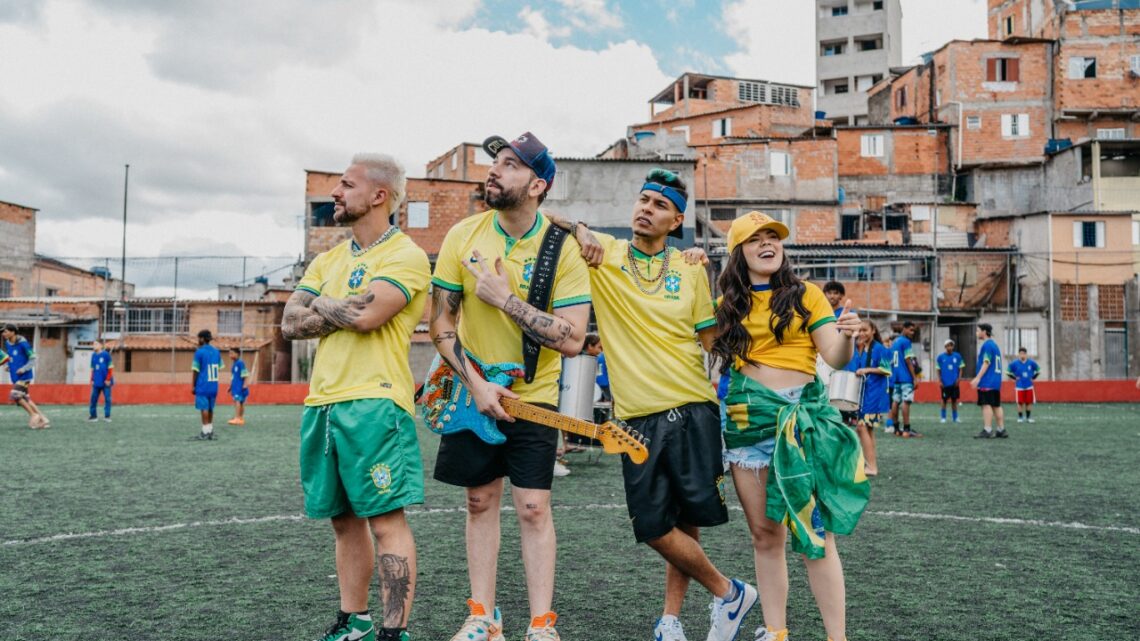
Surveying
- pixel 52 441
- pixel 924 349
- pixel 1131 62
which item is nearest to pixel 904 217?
pixel 924 349

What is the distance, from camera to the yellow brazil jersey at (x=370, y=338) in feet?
12.6

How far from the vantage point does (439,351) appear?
13.5 ft

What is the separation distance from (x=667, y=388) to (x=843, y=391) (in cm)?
105

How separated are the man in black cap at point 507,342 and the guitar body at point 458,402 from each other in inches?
2.2

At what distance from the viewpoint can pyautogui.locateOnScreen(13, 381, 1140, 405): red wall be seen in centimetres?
2894

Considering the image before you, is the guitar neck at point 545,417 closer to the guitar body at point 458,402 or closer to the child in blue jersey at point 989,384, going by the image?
the guitar body at point 458,402

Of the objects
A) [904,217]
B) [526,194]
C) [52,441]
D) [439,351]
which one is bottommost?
[52,441]

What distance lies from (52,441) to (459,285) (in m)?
13.9

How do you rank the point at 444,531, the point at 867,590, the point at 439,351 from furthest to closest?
the point at 444,531 < the point at 867,590 < the point at 439,351

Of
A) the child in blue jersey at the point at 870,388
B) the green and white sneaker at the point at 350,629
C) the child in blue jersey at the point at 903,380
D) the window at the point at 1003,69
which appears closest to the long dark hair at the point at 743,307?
the green and white sneaker at the point at 350,629

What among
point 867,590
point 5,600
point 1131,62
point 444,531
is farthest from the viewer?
point 1131,62

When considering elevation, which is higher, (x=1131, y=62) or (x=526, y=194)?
(x=1131, y=62)

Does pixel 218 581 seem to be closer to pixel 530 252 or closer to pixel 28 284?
pixel 530 252

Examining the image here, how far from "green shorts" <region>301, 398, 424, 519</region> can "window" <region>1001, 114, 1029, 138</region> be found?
53901 mm
